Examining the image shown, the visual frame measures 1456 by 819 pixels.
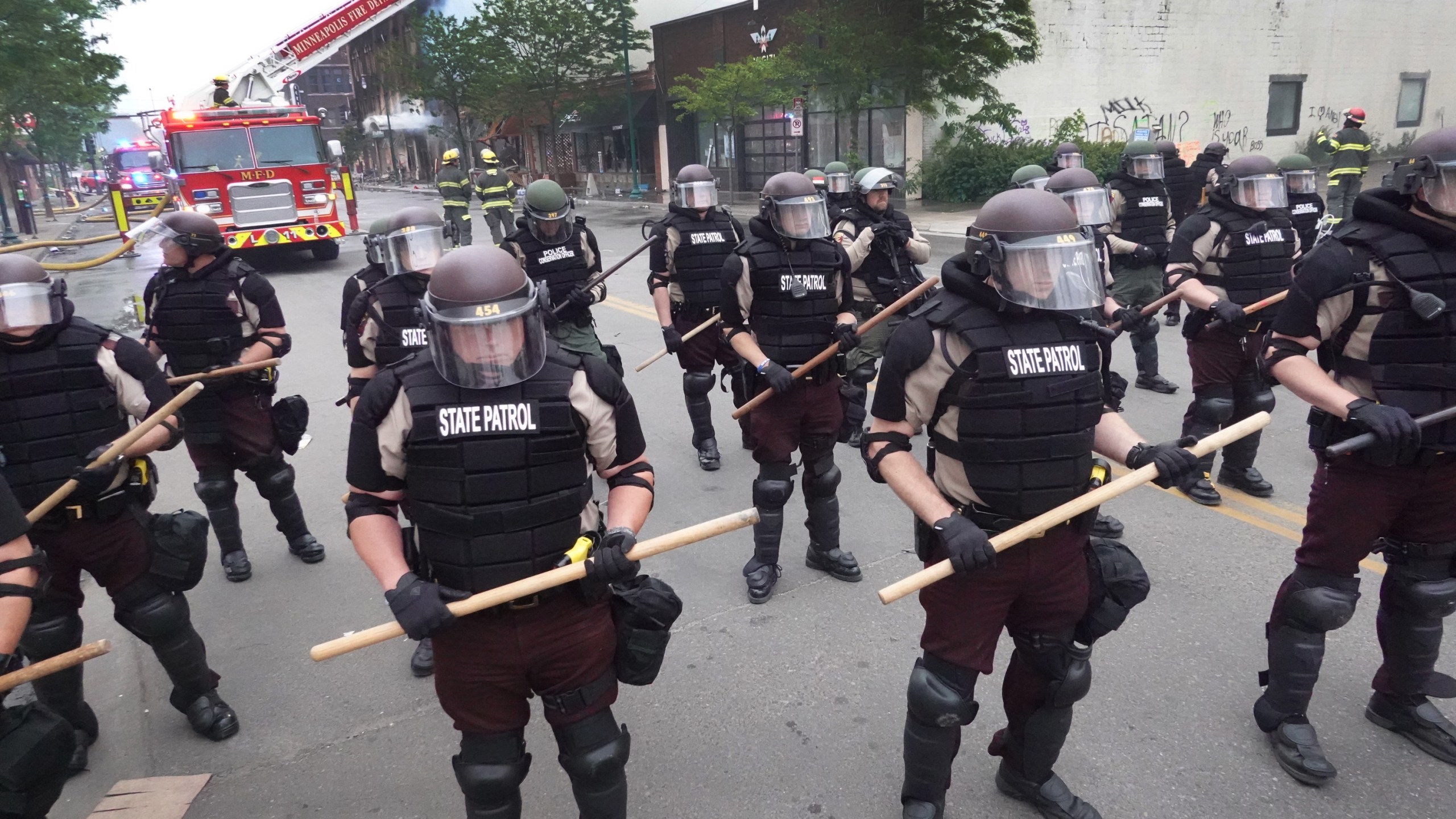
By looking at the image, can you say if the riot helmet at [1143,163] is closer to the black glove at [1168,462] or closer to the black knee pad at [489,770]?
the black glove at [1168,462]

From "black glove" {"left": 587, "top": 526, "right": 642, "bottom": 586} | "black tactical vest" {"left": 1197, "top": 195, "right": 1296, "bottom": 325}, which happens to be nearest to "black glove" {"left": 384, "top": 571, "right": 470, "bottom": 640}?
"black glove" {"left": 587, "top": 526, "right": 642, "bottom": 586}

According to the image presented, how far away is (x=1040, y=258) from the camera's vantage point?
264cm

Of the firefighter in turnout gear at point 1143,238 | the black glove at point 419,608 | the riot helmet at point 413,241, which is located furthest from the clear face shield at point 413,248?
the firefighter in turnout gear at point 1143,238

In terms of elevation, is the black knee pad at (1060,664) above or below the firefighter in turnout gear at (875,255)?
below

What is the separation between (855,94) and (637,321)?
461 inches

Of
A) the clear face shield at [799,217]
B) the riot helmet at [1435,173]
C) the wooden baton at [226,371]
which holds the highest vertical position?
the riot helmet at [1435,173]

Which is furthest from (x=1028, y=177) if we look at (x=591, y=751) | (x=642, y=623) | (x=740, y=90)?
(x=740, y=90)

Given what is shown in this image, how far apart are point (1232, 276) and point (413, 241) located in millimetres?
4627

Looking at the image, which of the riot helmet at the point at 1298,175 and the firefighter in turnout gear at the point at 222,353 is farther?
the riot helmet at the point at 1298,175

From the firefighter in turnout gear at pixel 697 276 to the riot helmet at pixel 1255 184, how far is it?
3174 mm

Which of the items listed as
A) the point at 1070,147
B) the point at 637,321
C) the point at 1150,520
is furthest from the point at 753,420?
the point at 637,321

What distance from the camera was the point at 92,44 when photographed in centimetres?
1923

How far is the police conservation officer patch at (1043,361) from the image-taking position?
104 inches

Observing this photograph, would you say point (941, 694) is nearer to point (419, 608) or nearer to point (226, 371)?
point (419, 608)
